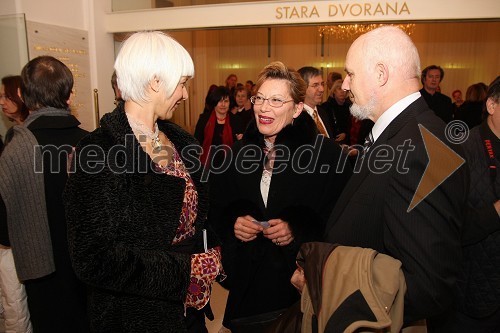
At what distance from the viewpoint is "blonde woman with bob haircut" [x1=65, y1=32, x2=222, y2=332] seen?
1.24 m

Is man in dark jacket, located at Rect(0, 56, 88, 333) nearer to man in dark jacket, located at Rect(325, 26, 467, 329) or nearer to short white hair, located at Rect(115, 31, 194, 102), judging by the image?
short white hair, located at Rect(115, 31, 194, 102)

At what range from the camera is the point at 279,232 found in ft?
6.52

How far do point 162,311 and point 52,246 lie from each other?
1.00 metres

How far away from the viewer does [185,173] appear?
1.64 metres

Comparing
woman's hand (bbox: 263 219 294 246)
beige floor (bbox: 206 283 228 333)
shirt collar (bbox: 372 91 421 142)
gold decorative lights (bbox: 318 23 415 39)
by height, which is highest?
gold decorative lights (bbox: 318 23 415 39)

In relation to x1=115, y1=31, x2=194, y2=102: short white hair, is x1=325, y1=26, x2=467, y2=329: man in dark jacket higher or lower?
lower

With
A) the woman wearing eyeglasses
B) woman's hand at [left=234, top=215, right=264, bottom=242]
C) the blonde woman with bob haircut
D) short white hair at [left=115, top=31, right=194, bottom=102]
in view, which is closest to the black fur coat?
the blonde woman with bob haircut

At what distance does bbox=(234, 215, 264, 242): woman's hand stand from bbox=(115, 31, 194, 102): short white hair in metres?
0.84

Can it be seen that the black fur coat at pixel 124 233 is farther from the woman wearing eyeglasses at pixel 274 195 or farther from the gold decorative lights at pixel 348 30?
the gold decorative lights at pixel 348 30

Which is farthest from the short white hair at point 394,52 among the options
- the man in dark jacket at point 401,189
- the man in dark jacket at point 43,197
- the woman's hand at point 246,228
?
the man in dark jacket at point 43,197

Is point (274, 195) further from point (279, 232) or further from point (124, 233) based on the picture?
point (124, 233)

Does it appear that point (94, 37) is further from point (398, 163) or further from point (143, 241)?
point (398, 163)

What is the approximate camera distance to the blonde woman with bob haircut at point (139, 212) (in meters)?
1.24

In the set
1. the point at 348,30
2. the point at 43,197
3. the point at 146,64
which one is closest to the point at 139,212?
the point at 146,64
